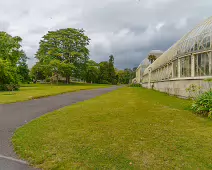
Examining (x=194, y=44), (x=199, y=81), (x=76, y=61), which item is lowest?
(x=199, y=81)

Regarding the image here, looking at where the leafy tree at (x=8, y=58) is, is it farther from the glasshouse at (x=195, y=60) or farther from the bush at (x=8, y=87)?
the glasshouse at (x=195, y=60)

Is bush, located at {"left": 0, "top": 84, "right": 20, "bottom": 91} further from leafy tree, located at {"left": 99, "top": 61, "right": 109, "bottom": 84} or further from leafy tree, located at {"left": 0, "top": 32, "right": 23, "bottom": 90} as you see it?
leafy tree, located at {"left": 99, "top": 61, "right": 109, "bottom": 84}

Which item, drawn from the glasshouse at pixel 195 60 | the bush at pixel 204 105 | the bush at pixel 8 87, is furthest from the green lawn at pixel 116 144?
the bush at pixel 8 87

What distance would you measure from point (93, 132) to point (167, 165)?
2459 mm

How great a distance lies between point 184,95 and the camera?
13398mm

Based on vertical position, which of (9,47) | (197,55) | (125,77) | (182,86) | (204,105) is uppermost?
(9,47)

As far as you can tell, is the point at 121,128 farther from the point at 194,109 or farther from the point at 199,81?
the point at 199,81

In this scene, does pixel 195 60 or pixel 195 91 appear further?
pixel 195 60

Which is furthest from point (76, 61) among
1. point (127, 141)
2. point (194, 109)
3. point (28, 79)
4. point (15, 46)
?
point (127, 141)

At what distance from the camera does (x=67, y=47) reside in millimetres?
43281

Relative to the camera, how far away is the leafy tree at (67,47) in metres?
41.8

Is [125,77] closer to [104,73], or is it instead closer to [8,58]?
[104,73]

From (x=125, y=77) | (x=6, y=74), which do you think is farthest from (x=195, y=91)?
(x=125, y=77)

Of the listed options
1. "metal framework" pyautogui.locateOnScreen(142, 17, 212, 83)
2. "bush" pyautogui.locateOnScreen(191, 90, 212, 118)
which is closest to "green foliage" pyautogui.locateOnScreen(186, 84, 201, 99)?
"metal framework" pyautogui.locateOnScreen(142, 17, 212, 83)
